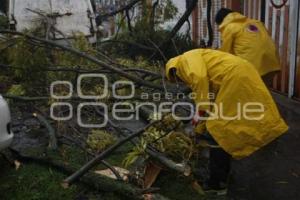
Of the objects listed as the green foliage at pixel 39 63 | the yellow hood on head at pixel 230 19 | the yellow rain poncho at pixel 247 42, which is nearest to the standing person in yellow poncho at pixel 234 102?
the yellow rain poncho at pixel 247 42

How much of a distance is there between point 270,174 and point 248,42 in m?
1.94

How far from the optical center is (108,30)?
12.5 m

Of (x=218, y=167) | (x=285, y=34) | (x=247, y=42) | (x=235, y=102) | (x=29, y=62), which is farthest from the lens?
(x=285, y=34)

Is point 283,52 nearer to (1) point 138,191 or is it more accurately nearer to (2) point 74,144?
(2) point 74,144

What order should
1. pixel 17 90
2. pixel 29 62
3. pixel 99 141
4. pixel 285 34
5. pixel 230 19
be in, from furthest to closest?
1. pixel 285 34
2. pixel 17 90
3. pixel 230 19
4. pixel 29 62
5. pixel 99 141

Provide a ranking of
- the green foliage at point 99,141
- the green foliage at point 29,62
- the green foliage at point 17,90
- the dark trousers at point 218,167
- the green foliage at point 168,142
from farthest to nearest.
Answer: the green foliage at point 17,90, the green foliage at point 29,62, the green foliage at point 99,141, the green foliage at point 168,142, the dark trousers at point 218,167

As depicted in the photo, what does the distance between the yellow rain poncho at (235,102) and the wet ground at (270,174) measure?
1.45ft

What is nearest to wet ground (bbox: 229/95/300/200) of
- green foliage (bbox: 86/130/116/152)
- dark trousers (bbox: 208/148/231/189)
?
dark trousers (bbox: 208/148/231/189)

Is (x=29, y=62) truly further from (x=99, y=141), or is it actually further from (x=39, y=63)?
(x=99, y=141)

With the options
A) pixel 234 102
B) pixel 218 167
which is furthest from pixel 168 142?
pixel 234 102

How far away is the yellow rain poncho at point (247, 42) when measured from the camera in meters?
6.13

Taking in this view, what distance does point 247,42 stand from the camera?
6.12 metres

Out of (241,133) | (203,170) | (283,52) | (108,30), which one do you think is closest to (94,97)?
(203,170)

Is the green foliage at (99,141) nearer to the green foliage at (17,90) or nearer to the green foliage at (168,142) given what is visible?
the green foliage at (168,142)
